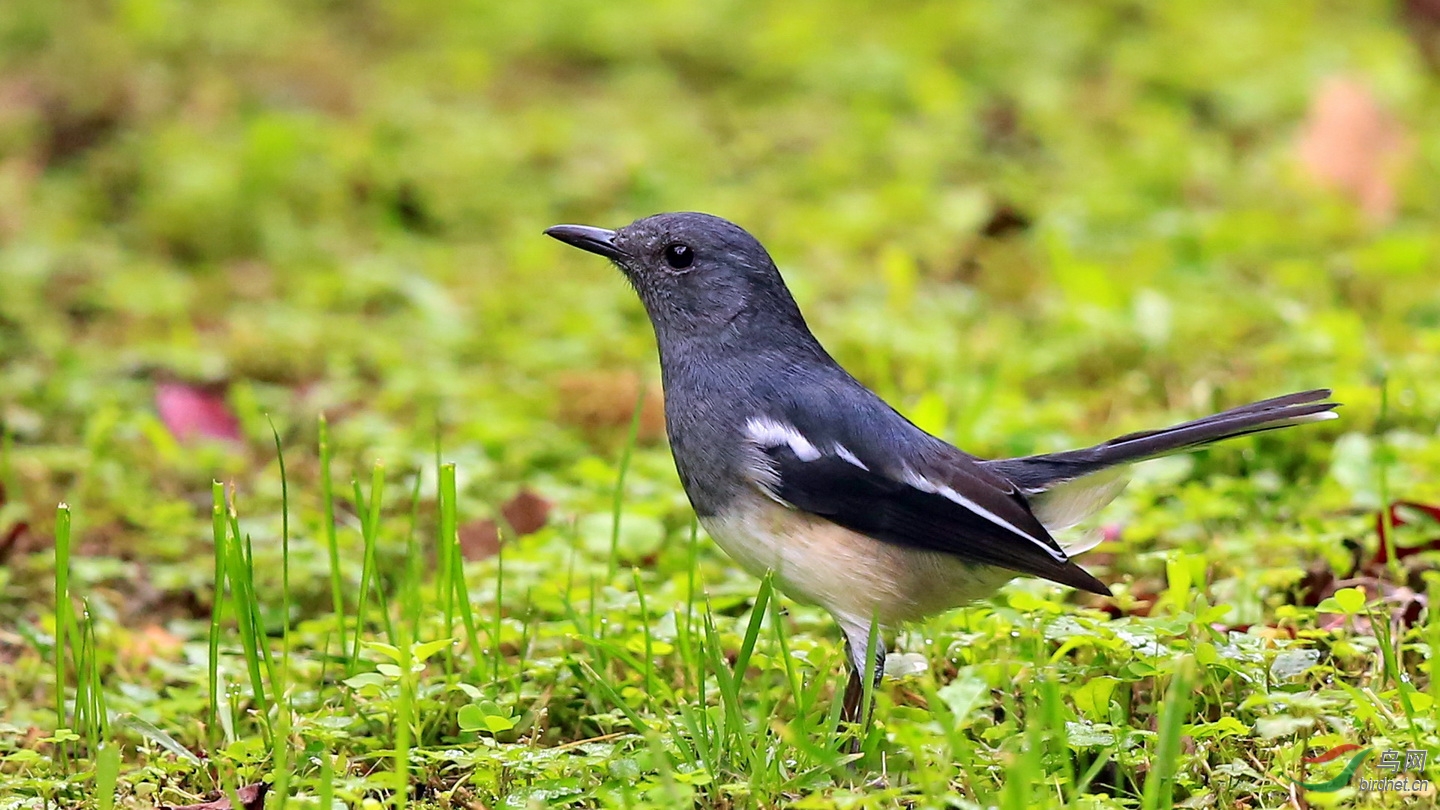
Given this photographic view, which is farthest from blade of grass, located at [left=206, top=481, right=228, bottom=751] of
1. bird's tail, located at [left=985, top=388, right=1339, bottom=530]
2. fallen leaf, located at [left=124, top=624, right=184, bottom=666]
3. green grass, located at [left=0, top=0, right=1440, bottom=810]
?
bird's tail, located at [left=985, top=388, right=1339, bottom=530]

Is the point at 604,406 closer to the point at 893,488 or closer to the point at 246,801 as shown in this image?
the point at 893,488

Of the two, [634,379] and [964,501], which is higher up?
[634,379]

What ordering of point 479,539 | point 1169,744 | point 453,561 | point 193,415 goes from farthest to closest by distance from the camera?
point 193,415
point 479,539
point 453,561
point 1169,744

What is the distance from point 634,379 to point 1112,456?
269 cm

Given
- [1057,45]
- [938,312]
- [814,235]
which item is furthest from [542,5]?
[938,312]

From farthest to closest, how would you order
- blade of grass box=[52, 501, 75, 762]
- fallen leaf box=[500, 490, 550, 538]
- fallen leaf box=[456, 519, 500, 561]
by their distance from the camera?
fallen leaf box=[500, 490, 550, 538] → fallen leaf box=[456, 519, 500, 561] → blade of grass box=[52, 501, 75, 762]

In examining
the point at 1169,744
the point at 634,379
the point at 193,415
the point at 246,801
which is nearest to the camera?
the point at 1169,744

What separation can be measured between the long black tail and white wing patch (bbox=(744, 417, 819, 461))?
0.49 metres

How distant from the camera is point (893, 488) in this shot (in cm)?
356

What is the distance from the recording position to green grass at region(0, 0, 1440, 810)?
3.16 metres

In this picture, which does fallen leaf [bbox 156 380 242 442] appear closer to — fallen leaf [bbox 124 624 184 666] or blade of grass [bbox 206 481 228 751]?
fallen leaf [bbox 124 624 184 666]

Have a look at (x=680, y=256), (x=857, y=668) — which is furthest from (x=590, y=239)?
(x=857, y=668)

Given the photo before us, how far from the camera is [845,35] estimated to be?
10.4 meters

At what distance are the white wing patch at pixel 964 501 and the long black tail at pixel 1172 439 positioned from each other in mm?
253
